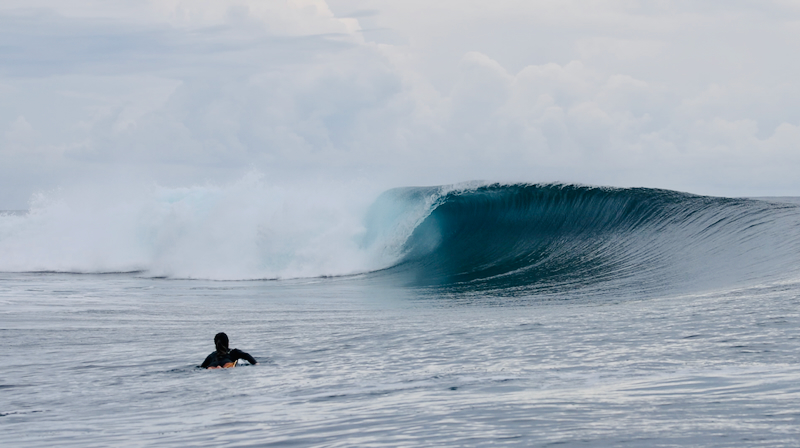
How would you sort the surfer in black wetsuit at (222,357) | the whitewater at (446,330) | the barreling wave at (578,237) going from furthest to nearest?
the barreling wave at (578,237), the surfer in black wetsuit at (222,357), the whitewater at (446,330)

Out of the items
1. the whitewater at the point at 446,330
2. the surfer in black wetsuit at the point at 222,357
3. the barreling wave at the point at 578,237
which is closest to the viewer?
the whitewater at the point at 446,330

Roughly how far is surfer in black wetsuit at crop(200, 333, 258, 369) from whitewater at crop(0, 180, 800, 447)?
0.16 m

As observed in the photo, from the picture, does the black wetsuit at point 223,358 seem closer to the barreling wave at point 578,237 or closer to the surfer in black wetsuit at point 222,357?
the surfer in black wetsuit at point 222,357

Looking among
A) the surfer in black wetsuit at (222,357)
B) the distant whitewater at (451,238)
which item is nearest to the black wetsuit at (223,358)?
the surfer in black wetsuit at (222,357)

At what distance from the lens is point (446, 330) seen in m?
8.80

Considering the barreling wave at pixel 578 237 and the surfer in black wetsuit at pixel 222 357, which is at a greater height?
the barreling wave at pixel 578 237

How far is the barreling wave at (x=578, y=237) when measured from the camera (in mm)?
13188

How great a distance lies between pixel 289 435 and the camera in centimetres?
449

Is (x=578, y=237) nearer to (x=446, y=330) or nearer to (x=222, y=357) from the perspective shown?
(x=446, y=330)

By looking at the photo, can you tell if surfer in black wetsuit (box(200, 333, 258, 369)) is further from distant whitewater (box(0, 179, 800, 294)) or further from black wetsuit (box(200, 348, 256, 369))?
distant whitewater (box(0, 179, 800, 294))

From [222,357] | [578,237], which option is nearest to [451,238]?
[578,237]

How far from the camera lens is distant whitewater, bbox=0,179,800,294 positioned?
555 inches

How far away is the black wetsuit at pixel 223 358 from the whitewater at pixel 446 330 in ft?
0.51

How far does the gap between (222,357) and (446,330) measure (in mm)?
2719
